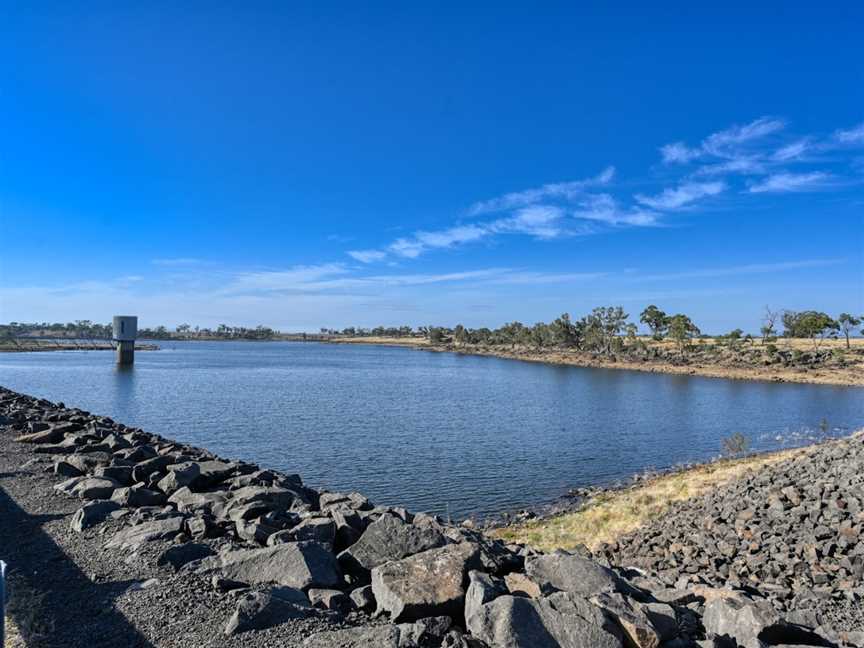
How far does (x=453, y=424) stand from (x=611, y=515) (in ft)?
70.9

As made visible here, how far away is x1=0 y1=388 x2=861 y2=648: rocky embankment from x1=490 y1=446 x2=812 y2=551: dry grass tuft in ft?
19.8

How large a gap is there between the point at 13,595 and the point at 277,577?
3092mm

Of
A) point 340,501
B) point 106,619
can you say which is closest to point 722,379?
point 340,501

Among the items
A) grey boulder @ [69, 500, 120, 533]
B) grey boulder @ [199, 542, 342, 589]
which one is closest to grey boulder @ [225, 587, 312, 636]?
grey boulder @ [199, 542, 342, 589]

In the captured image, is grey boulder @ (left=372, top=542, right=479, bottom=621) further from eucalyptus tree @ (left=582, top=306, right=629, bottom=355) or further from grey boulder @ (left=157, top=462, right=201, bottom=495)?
eucalyptus tree @ (left=582, top=306, right=629, bottom=355)

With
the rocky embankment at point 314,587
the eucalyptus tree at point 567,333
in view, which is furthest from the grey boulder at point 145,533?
the eucalyptus tree at point 567,333

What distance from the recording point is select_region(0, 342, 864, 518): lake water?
1004 inches

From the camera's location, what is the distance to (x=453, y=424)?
40.0 m

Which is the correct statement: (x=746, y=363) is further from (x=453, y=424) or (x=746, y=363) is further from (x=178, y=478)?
→ (x=178, y=478)

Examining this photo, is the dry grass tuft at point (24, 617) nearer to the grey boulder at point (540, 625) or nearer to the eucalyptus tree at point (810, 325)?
the grey boulder at point (540, 625)

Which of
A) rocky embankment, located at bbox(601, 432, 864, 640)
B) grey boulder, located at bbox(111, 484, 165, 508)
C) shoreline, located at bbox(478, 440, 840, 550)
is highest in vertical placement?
grey boulder, located at bbox(111, 484, 165, 508)

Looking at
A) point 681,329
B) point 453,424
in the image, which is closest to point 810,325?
point 681,329

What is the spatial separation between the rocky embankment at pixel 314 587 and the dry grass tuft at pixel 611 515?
6037mm

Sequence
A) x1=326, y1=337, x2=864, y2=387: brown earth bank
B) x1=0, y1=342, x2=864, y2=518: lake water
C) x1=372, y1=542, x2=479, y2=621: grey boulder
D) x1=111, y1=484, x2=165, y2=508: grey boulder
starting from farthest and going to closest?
1. x1=326, y1=337, x2=864, y2=387: brown earth bank
2. x1=0, y1=342, x2=864, y2=518: lake water
3. x1=111, y1=484, x2=165, y2=508: grey boulder
4. x1=372, y1=542, x2=479, y2=621: grey boulder
